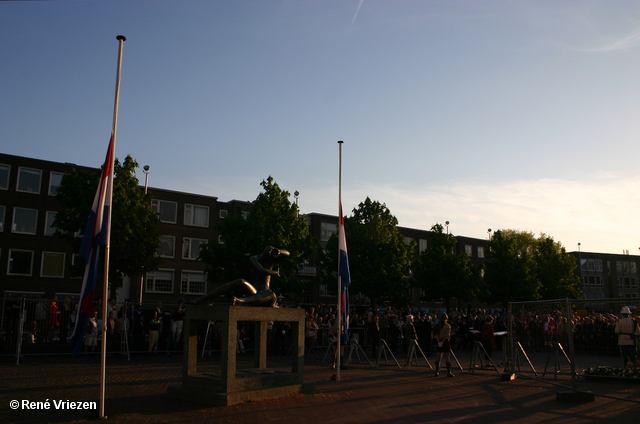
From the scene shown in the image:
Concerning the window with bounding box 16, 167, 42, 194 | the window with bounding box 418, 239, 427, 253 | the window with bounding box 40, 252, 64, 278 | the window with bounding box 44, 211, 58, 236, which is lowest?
the window with bounding box 40, 252, 64, 278

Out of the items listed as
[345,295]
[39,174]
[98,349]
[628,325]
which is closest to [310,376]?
[345,295]

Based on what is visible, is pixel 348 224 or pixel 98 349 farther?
pixel 348 224

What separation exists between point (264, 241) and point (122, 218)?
936 cm

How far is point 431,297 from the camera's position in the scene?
2021 inches

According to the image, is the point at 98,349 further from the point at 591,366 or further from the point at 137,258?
the point at 591,366

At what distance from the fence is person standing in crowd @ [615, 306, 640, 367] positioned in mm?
36

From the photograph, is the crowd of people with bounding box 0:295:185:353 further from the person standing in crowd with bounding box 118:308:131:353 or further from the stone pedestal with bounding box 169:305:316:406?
the stone pedestal with bounding box 169:305:316:406

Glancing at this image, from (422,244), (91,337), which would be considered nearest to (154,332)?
(91,337)

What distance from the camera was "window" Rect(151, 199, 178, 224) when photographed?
159ft

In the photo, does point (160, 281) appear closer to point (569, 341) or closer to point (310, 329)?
point (310, 329)

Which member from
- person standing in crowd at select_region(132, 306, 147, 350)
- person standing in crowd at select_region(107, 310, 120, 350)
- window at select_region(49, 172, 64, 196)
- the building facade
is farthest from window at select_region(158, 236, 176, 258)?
person standing in crowd at select_region(107, 310, 120, 350)

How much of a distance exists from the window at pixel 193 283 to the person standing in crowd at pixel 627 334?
41.1 meters

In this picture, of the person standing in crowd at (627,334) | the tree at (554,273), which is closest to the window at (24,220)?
the person standing in crowd at (627,334)

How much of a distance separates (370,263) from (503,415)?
3208 centimetres
